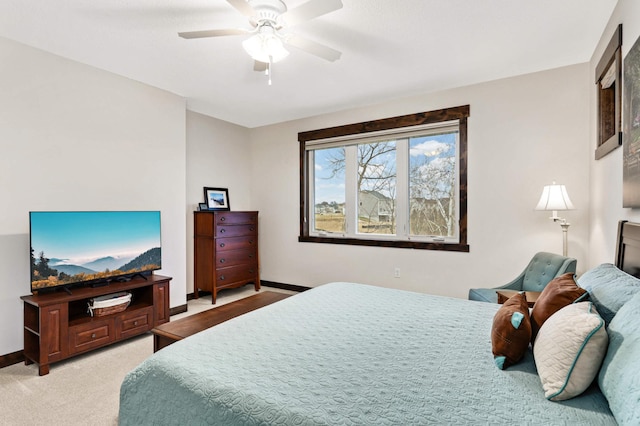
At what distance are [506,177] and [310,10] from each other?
2.65 m

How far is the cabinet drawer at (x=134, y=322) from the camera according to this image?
3027 mm

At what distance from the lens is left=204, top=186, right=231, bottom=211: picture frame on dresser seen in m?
4.79

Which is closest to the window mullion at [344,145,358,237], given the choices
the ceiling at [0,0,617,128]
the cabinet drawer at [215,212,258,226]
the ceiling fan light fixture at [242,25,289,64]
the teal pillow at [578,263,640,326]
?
the ceiling at [0,0,617,128]

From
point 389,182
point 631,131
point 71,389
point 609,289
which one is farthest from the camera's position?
point 389,182

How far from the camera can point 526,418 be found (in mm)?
987

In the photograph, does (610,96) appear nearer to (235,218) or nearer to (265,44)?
(265,44)

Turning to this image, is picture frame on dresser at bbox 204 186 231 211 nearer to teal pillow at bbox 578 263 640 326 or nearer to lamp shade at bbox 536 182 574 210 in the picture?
lamp shade at bbox 536 182 574 210

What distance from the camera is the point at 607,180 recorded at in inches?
97.9

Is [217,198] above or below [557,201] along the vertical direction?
above

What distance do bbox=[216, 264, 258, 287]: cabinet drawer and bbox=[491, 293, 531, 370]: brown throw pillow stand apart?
3728mm

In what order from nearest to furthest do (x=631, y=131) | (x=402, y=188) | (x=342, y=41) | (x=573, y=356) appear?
1. (x=573, y=356)
2. (x=631, y=131)
3. (x=342, y=41)
4. (x=402, y=188)

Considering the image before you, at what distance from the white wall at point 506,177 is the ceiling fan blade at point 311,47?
1919 millimetres

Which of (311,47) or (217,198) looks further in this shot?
(217,198)

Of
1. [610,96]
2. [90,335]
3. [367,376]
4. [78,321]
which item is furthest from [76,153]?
[610,96]
